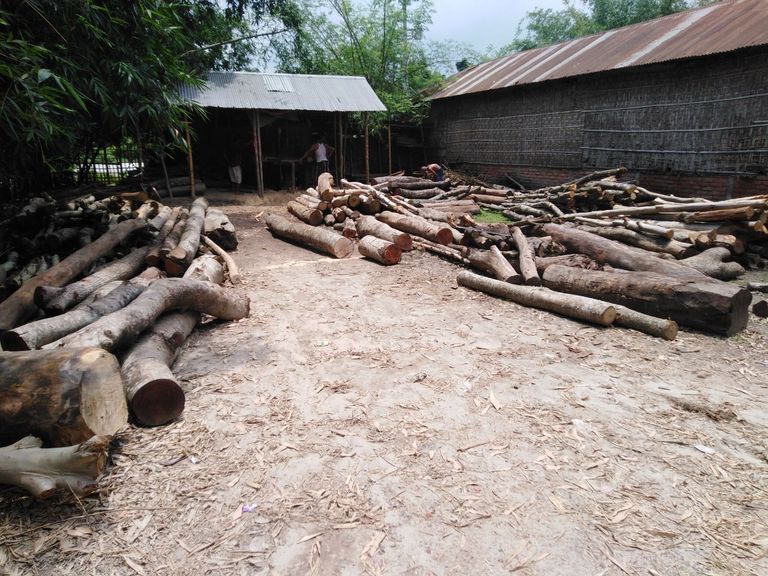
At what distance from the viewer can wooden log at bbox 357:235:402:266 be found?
26.8 feet

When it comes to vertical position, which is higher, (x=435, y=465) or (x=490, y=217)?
(x=490, y=217)

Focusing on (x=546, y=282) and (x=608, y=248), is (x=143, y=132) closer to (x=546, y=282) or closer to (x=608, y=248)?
(x=546, y=282)

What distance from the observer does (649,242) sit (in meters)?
7.96

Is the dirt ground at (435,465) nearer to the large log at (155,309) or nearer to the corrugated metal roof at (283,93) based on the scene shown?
the large log at (155,309)

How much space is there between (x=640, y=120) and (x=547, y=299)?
9.44 meters

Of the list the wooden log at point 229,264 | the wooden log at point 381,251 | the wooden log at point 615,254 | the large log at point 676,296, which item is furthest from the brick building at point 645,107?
the wooden log at point 229,264

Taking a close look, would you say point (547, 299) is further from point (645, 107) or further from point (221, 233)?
point (645, 107)

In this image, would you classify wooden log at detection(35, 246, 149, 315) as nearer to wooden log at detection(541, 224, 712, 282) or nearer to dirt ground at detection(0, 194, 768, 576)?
dirt ground at detection(0, 194, 768, 576)

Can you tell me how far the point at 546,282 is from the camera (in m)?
6.58

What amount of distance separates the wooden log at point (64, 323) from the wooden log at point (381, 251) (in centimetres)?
429

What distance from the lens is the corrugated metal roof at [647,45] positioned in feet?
35.0

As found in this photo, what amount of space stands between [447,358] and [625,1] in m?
38.5

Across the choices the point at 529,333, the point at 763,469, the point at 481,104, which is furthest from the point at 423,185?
the point at 763,469

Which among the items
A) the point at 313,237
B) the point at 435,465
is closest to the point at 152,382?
the point at 435,465
